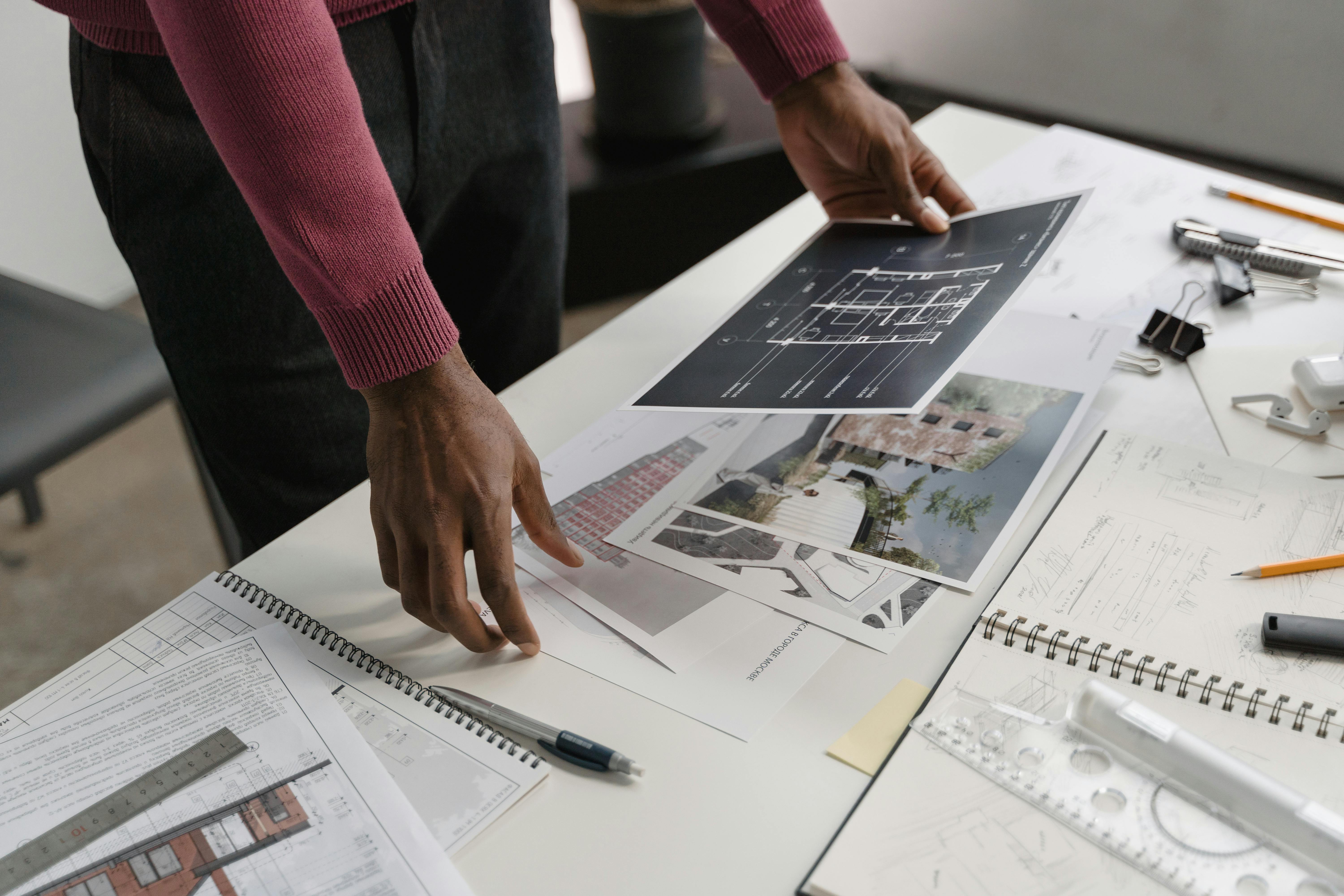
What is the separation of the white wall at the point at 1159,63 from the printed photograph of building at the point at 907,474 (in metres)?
1.59

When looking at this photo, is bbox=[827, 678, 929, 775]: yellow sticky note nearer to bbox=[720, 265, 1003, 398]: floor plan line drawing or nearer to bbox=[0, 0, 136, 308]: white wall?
bbox=[720, 265, 1003, 398]: floor plan line drawing

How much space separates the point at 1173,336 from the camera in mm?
879

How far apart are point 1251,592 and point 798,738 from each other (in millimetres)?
317

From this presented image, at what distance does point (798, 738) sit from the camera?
1.87 feet

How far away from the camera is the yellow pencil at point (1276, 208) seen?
1021mm

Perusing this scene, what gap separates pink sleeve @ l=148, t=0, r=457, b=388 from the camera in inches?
21.5

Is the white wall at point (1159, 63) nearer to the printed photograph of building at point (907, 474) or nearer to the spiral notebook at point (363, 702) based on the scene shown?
Answer: the printed photograph of building at point (907, 474)

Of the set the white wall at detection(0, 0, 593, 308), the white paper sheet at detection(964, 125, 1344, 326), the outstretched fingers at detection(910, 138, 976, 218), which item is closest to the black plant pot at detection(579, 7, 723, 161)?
the white wall at detection(0, 0, 593, 308)

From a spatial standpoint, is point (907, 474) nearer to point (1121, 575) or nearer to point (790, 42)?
point (1121, 575)

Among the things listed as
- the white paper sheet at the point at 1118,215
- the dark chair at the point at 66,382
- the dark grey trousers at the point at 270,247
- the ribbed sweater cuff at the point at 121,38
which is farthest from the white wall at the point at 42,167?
the ribbed sweater cuff at the point at 121,38

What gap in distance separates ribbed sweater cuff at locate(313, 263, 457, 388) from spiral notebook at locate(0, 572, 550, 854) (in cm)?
19

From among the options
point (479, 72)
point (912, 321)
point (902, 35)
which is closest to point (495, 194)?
point (479, 72)

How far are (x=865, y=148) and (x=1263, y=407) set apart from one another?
0.44 meters

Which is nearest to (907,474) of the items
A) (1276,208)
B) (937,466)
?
(937,466)
